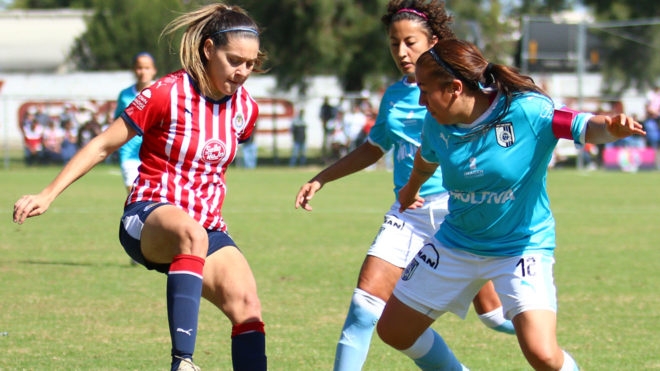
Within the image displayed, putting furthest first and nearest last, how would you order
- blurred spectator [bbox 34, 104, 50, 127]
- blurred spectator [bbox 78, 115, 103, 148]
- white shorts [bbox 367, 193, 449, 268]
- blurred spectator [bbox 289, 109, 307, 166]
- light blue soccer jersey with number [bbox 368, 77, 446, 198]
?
blurred spectator [bbox 289, 109, 307, 166] → blurred spectator [bbox 34, 104, 50, 127] → blurred spectator [bbox 78, 115, 103, 148] → light blue soccer jersey with number [bbox 368, 77, 446, 198] → white shorts [bbox 367, 193, 449, 268]

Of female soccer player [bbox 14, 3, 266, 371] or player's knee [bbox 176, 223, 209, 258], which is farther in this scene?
female soccer player [bbox 14, 3, 266, 371]

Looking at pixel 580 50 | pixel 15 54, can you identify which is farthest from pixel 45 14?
pixel 580 50

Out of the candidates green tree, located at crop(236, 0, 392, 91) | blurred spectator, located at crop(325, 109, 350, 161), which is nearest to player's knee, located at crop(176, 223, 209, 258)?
blurred spectator, located at crop(325, 109, 350, 161)

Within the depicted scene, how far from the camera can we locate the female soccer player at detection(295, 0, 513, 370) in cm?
496

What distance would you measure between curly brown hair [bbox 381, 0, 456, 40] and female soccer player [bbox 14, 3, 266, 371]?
106 cm

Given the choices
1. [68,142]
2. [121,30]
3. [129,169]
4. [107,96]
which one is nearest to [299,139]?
[68,142]

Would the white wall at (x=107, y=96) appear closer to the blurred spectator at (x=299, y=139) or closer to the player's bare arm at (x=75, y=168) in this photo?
the blurred spectator at (x=299, y=139)

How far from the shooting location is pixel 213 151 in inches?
181

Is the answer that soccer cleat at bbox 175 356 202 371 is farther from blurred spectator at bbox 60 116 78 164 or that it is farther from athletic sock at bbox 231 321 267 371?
blurred spectator at bbox 60 116 78 164

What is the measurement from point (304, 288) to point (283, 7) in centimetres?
2426

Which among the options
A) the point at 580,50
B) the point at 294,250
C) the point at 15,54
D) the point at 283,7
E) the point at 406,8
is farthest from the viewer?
the point at 15,54

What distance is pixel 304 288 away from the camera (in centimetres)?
→ 862

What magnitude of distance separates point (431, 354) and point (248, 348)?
974mm

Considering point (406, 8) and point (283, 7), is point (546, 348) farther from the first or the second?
point (283, 7)
